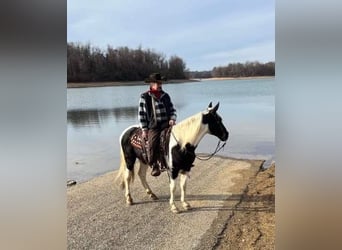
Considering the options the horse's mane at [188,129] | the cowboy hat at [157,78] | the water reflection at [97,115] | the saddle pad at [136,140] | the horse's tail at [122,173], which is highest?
the cowboy hat at [157,78]

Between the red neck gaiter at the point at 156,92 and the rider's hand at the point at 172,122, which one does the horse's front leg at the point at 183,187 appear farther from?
the red neck gaiter at the point at 156,92

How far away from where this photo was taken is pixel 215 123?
51.8 inches

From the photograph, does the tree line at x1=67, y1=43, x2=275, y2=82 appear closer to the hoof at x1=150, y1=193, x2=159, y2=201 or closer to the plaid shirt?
the plaid shirt

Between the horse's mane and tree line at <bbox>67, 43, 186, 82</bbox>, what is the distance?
0.14 meters

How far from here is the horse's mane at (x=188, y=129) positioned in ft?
4.34

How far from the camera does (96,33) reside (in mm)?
1367

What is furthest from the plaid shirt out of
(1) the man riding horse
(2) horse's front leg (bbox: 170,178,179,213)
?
(2) horse's front leg (bbox: 170,178,179,213)

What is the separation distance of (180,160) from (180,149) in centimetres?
4

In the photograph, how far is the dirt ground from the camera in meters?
1.23

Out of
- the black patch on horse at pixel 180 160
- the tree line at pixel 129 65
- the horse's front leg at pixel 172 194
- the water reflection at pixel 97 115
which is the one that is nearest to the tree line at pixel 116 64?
the tree line at pixel 129 65

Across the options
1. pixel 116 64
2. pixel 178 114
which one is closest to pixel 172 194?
pixel 178 114

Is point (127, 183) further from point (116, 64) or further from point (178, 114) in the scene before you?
point (116, 64)

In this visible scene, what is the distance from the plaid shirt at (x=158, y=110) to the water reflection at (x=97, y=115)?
1.0 inches
